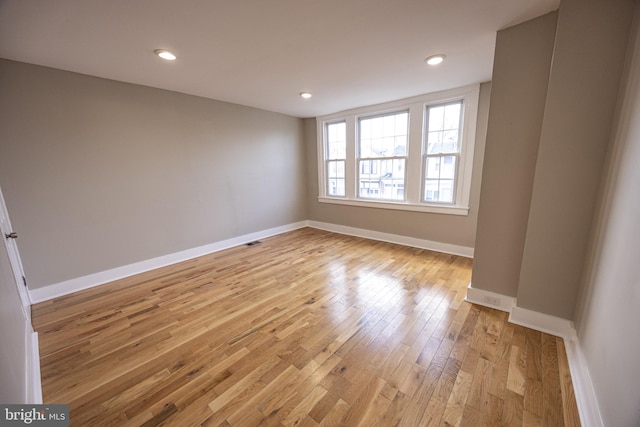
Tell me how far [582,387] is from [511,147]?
1644 millimetres

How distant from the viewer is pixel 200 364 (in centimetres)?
164

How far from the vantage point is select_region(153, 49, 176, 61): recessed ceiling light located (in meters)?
2.10

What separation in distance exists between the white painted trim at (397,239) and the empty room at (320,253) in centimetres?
4

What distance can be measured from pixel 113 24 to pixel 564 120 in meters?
3.23

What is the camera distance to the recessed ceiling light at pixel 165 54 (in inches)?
82.5

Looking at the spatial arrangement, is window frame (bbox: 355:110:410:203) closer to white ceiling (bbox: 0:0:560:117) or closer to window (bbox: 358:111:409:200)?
window (bbox: 358:111:409:200)

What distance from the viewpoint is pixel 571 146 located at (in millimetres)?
1621

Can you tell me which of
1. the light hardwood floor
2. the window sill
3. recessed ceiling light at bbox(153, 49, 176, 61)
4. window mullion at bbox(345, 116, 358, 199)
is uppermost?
recessed ceiling light at bbox(153, 49, 176, 61)

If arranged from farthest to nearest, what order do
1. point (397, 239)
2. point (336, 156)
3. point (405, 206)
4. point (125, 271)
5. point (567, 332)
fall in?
point (336, 156), point (397, 239), point (405, 206), point (125, 271), point (567, 332)

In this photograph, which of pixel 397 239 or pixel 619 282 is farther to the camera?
pixel 397 239

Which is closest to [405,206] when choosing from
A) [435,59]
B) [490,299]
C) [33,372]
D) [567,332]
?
[490,299]
